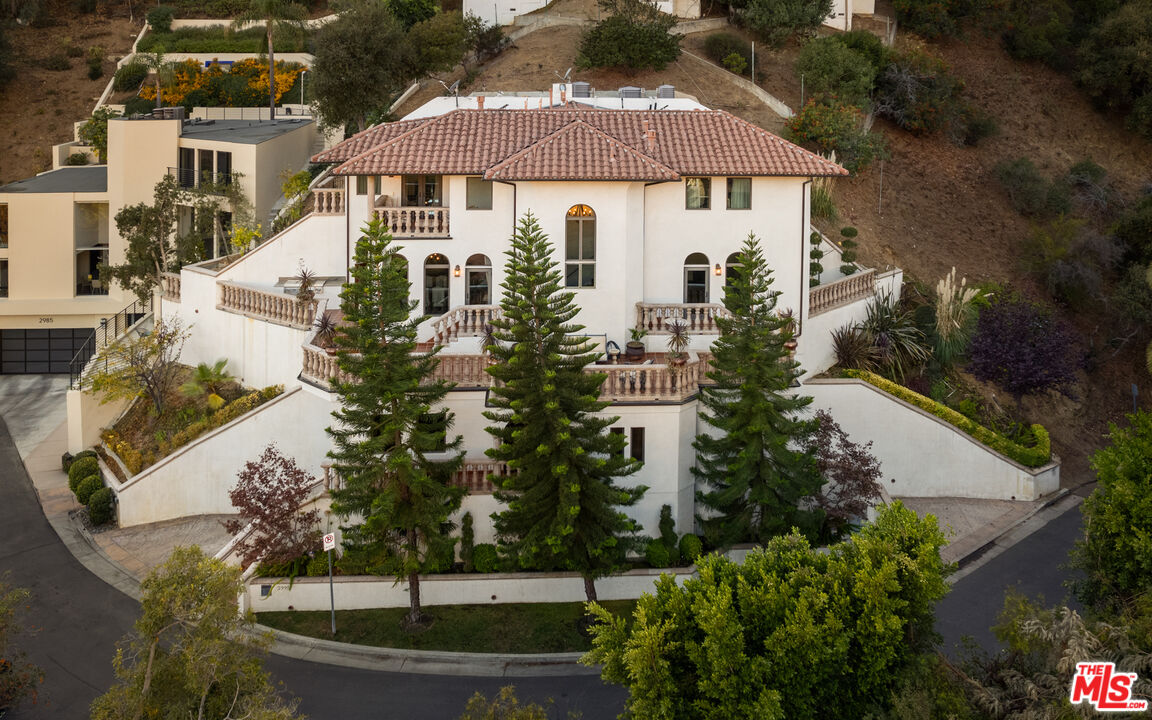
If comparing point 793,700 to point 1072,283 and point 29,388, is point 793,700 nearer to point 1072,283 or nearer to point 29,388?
point 1072,283

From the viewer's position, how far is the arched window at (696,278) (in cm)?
2992

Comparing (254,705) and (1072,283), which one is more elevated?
(1072,283)

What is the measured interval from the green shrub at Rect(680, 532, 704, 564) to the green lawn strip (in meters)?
1.75

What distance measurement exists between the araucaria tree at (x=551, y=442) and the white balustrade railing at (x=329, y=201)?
1183 centimetres

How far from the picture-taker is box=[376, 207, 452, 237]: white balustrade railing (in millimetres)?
29000

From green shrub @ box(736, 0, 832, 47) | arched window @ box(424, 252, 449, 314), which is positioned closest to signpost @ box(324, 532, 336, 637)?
arched window @ box(424, 252, 449, 314)

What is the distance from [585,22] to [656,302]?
3552 cm

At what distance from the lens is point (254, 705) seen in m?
16.4

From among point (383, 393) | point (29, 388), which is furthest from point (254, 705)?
point (29, 388)

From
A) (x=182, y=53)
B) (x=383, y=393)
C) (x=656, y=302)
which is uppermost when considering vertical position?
(x=182, y=53)

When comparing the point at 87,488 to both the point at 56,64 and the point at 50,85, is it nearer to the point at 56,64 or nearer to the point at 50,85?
the point at 50,85

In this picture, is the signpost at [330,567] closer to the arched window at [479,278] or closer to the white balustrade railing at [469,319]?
the white balustrade railing at [469,319]

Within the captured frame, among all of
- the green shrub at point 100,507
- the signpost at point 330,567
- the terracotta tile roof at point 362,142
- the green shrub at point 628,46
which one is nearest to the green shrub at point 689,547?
the signpost at point 330,567

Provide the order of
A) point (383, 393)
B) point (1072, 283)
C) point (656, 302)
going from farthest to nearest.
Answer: point (1072, 283) → point (656, 302) → point (383, 393)
